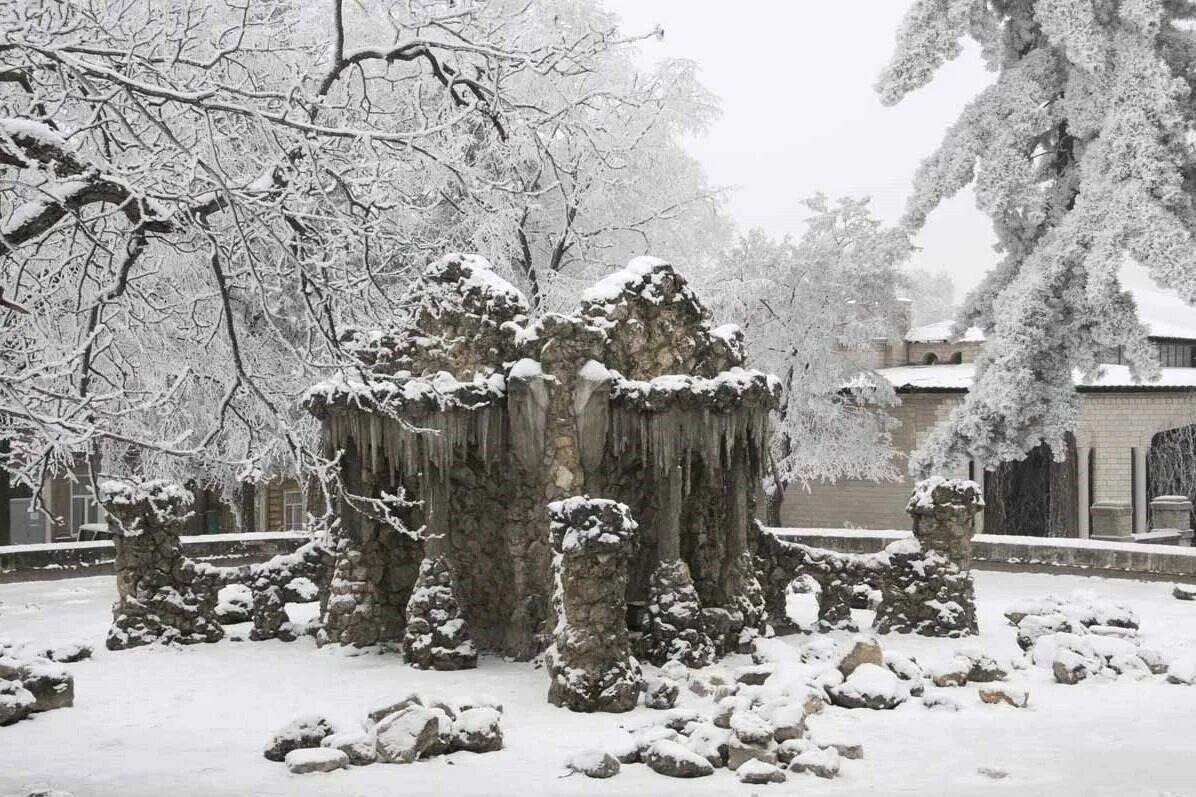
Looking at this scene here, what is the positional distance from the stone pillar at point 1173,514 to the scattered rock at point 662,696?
23.0m

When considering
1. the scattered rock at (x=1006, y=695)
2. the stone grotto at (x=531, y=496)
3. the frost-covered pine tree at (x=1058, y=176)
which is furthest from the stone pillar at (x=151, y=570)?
the frost-covered pine tree at (x=1058, y=176)

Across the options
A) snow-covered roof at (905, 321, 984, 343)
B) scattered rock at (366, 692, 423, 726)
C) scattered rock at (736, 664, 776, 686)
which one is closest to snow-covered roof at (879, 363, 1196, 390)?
snow-covered roof at (905, 321, 984, 343)

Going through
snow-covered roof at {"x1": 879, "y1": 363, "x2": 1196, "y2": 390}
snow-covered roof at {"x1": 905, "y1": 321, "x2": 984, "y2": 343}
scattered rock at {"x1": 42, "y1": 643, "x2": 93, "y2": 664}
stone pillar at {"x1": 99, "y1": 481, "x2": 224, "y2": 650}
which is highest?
snow-covered roof at {"x1": 905, "y1": 321, "x2": 984, "y2": 343}

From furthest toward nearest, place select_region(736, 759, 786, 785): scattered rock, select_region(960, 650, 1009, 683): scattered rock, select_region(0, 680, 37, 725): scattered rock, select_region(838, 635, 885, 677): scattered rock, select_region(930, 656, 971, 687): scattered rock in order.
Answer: select_region(960, 650, 1009, 683): scattered rock < select_region(930, 656, 971, 687): scattered rock < select_region(838, 635, 885, 677): scattered rock < select_region(0, 680, 37, 725): scattered rock < select_region(736, 759, 786, 785): scattered rock

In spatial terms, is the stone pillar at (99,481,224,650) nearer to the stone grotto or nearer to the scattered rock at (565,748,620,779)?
the stone grotto

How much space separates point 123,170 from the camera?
747cm

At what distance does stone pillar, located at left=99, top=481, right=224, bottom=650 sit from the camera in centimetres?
1522

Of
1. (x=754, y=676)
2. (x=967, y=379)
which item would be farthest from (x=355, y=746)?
(x=967, y=379)

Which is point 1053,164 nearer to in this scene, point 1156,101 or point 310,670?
point 1156,101

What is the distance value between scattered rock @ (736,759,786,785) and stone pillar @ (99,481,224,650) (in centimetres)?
824

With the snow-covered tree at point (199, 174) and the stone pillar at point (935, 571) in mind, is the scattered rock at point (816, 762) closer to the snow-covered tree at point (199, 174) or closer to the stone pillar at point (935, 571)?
the snow-covered tree at point (199, 174)

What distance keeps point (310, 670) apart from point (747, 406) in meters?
5.49

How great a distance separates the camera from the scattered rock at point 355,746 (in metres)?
10.2

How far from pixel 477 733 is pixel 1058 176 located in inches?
796
